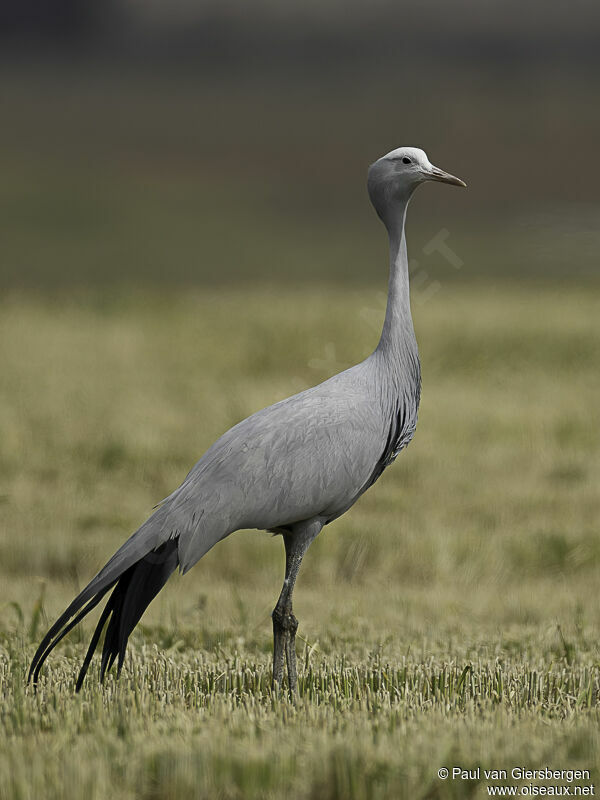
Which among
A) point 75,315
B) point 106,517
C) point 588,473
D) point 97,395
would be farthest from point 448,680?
point 75,315

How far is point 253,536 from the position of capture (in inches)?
402

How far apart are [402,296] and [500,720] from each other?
2187 millimetres

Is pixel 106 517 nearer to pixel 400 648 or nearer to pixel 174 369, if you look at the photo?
pixel 400 648

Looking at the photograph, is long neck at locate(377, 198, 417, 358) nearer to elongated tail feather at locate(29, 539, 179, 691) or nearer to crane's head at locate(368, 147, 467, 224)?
crane's head at locate(368, 147, 467, 224)

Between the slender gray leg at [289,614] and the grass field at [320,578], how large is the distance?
0.12 meters

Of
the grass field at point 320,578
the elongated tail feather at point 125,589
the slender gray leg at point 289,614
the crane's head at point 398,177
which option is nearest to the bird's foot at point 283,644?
the slender gray leg at point 289,614

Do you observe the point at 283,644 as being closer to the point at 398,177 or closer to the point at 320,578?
the point at 398,177

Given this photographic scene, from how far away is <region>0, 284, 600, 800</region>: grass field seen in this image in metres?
4.39

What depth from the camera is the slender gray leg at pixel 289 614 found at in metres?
5.87

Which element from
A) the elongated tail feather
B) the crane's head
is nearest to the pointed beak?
the crane's head

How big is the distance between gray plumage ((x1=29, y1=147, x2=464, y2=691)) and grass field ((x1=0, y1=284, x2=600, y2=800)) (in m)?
0.45

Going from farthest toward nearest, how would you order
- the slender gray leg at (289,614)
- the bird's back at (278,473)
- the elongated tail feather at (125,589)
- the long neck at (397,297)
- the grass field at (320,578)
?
the long neck at (397,297), the slender gray leg at (289,614), the bird's back at (278,473), the elongated tail feather at (125,589), the grass field at (320,578)

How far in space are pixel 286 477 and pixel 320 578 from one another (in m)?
4.15

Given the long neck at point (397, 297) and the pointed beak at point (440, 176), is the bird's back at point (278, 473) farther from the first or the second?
the pointed beak at point (440, 176)
